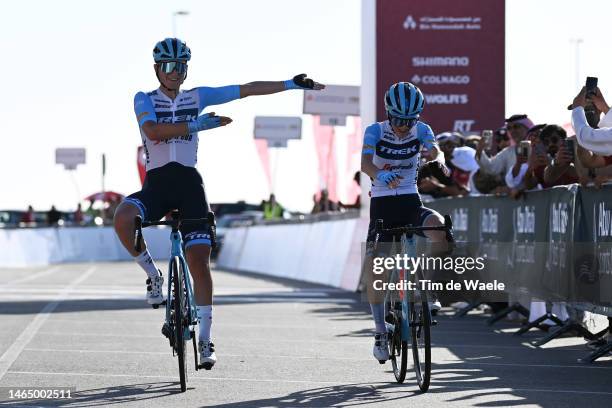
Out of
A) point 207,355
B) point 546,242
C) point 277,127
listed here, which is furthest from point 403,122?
point 277,127

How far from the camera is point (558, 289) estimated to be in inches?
568

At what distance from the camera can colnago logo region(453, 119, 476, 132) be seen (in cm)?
2784

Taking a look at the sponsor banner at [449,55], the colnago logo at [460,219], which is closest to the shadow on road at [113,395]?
the colnago logo at [460,219]

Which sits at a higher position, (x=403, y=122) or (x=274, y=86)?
(x=274, y=86)

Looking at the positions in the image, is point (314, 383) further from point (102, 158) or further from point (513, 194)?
point (102, 158)

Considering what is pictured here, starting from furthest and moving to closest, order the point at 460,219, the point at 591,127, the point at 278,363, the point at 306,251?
the point at 306,251, the point at 460,219, the point at 591,127, the point at 278,363

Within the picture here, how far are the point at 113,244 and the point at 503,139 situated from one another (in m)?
36.8

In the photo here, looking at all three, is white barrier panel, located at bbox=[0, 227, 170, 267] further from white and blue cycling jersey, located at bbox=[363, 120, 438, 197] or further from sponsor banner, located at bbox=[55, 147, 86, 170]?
white and blue cycling jersey, located at bbox=[363, 120, 438, 197]

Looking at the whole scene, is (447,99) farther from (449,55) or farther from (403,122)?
(403,122)

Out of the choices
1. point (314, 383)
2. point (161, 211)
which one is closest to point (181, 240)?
point (161, 211)

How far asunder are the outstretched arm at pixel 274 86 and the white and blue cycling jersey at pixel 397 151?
0.55 meters

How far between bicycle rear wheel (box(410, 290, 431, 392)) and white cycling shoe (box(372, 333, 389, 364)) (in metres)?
0.59

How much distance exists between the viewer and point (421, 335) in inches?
392

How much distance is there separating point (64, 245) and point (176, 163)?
40.9m
